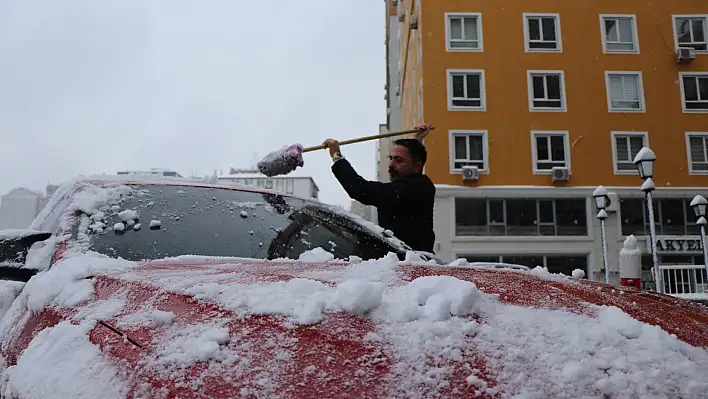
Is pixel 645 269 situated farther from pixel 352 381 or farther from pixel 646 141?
pixel 352 381

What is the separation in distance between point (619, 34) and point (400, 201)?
18.6 metres

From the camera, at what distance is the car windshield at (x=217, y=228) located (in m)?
1.87

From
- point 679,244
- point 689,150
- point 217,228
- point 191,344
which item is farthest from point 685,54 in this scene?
point 191,344

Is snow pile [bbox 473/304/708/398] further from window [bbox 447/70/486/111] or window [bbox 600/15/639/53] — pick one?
window [bbox 600/15/639/53]

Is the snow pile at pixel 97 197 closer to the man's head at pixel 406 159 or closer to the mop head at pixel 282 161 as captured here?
the mop head at pixel 282 161

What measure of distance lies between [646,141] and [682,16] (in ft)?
15.5

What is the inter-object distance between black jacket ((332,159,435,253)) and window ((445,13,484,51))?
16.0m

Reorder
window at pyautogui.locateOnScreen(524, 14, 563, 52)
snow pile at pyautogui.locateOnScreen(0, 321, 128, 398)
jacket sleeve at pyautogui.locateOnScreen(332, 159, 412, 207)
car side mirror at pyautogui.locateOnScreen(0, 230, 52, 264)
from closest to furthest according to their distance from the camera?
snow pile at pyautogui.locateOnScreen(0, 321, 128, 398) < car side mirror at pyautogui.locateOnScreen(0, 230, 52, 264) < jacket sleeve at pyautogui.locateOnScreen(332, 159, 412, 207) < window at pyautogui.locateOnScreen(524, 14, 563, 52)

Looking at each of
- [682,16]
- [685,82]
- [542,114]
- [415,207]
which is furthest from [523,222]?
[415,207]

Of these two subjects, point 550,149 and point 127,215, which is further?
point 550,149

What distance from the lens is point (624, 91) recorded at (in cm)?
1836

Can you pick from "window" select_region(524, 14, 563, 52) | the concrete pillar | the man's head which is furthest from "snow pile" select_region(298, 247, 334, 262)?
"window" select_region(524, 14, 563, 52)

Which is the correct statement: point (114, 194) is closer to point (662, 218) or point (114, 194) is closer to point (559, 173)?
point (559, 173)

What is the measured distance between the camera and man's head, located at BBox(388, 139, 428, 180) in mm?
3336
